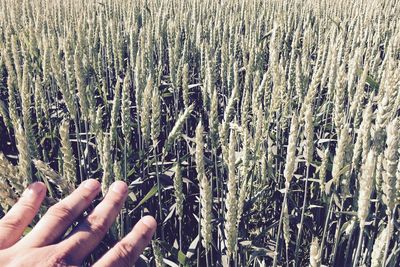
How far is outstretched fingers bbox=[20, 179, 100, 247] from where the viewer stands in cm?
109

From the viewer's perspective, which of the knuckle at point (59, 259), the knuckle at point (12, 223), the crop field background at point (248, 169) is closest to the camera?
the knuckle at point (59, 259)

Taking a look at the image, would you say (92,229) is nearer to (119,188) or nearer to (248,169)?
(119,188)

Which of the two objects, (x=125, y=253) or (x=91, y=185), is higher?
(x=91, y=185)

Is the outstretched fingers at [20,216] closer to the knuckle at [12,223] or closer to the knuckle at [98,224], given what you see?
the knuckle at [12,223]

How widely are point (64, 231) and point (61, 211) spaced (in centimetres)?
6

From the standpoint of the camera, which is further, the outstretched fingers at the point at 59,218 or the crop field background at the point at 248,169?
the crop field background at the point at 248,169

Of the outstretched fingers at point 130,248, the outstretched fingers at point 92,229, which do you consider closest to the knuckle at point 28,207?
the outstretched fingers at point 92,229

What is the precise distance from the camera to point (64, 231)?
1.14m

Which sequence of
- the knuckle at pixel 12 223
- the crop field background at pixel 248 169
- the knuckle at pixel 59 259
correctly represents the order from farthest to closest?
the crop field background at pixel 248 169
the knuckle at pixel 12 223
the knuckle at pixel 59 259

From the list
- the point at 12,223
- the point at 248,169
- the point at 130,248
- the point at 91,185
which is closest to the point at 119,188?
the point at 91,185

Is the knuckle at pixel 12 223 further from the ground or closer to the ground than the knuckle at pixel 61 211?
closer to the ground

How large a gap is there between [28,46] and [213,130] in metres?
2.09

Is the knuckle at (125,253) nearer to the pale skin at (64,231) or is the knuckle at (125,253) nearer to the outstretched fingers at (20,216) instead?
the pale skin at (64,231)

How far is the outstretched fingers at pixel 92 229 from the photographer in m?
1.07
